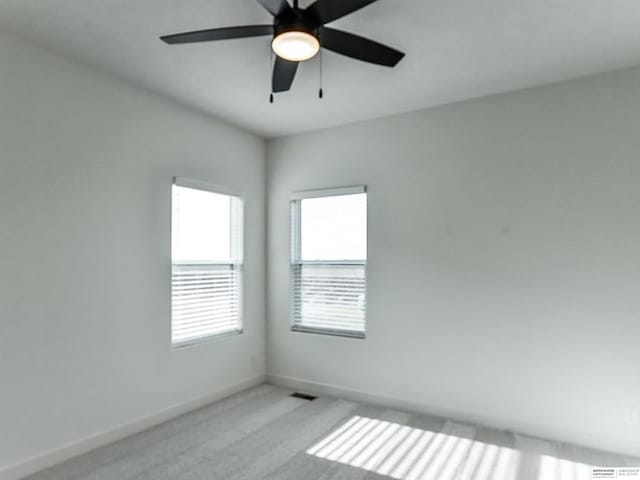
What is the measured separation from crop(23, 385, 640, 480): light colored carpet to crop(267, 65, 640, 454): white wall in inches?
11.8

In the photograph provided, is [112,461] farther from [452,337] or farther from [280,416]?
[452,337]

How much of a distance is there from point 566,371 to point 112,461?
347 cm

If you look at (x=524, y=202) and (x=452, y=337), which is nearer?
(x=524, y=202)

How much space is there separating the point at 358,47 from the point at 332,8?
0.36 meters

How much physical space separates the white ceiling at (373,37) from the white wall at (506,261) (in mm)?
350

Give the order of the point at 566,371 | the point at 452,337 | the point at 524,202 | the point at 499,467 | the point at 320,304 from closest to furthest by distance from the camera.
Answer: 1. the point at 499,467
2. the point at 566,371
3. the point at 524,202
4. the point at 452,337
5. the point at 320,304

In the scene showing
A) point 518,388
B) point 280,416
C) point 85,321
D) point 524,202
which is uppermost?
point 524,202

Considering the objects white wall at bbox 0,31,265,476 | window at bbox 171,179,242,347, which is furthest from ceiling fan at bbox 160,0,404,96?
window at bbox 171,179,242,347

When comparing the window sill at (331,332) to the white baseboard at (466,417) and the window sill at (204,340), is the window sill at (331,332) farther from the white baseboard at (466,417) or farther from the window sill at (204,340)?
the window sill at (204,340)

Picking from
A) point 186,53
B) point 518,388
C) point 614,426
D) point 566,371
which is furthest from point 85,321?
point 614,426

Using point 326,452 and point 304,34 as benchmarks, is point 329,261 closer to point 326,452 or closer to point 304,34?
point 326,452

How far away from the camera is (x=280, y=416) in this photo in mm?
3541

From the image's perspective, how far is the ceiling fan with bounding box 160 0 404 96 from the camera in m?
1.84

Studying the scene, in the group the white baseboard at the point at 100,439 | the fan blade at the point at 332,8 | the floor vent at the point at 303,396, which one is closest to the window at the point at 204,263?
the white baseboard at the point at 100,439
